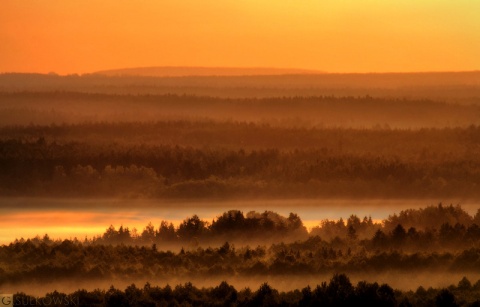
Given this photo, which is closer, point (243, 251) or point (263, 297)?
point (263, 297)

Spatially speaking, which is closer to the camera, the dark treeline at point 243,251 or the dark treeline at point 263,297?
the dark treeline at point 263,297

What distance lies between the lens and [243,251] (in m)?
26.2

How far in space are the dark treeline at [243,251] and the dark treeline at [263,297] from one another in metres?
2.30

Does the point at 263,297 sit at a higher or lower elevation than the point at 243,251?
lower

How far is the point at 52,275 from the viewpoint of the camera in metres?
23.7

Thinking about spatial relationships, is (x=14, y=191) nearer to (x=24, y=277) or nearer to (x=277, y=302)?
(x=24, y=277)

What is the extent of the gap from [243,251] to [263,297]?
5.00 metres

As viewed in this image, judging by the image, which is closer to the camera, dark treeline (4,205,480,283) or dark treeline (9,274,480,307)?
dark treeline (9,274,480,307)

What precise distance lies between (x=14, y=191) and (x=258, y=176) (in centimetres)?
724

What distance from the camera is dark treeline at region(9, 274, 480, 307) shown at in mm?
21000

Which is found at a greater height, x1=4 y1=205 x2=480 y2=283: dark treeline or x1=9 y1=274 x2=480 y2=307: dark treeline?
x1=4 y1=205 x2=480 y2=283: dark treeline

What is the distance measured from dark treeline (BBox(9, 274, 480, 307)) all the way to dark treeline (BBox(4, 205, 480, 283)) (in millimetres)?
2295

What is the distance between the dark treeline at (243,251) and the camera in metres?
24.3

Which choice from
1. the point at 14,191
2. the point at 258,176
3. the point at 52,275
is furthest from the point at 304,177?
the point at 52,275
